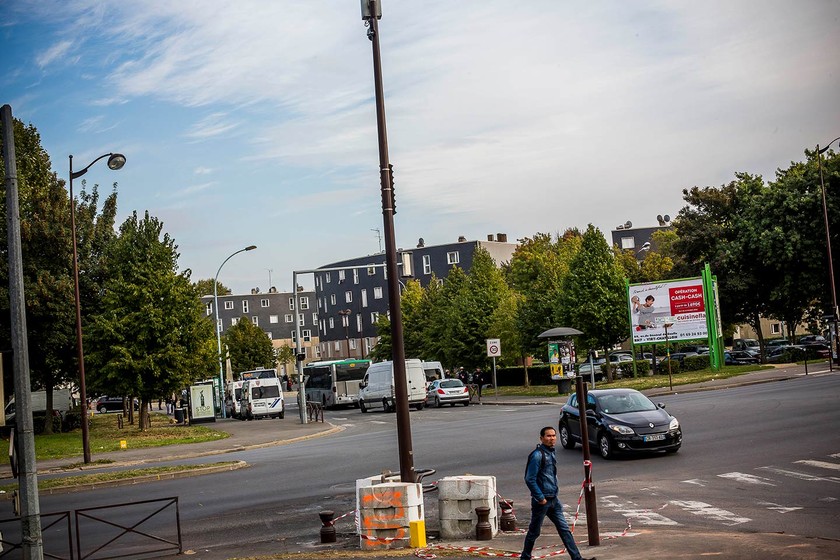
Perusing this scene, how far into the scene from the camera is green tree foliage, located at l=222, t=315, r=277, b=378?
106375 millimetres

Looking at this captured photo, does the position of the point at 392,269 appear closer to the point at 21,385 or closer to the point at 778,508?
the point at 21,385

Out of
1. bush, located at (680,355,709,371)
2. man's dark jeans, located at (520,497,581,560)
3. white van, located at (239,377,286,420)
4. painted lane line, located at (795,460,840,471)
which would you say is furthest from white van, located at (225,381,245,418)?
man's dark jeans, located at (520,497,581,560)

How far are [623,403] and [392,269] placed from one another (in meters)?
9.52

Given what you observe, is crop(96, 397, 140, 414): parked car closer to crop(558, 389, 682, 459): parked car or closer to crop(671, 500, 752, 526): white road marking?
crop(558, 389, 682, 459): parked car

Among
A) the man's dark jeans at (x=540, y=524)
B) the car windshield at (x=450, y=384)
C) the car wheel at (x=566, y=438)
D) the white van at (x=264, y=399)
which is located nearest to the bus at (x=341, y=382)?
the white van at (x=264, y=399)

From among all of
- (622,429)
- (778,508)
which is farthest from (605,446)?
(778,508)

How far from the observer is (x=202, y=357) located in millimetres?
43594

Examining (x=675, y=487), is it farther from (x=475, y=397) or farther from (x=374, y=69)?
(x=475, y=397)

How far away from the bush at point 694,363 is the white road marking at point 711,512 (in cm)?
4025

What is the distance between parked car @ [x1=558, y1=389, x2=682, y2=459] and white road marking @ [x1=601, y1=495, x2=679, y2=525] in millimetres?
4490

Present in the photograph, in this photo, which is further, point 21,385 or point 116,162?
point 116,162

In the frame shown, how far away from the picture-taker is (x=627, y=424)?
20266 millimetres

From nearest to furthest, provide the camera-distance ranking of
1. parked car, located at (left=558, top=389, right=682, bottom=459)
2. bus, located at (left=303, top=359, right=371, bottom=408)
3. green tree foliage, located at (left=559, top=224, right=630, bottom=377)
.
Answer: parked car, located at (left=558, top=389, right=682, bottom=459)
green tree foliage, located at (left=559, top=224, right=630, bottom=377)
bus, located at (left=303, top=359, right=371, bottom=408)

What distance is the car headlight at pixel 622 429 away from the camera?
20156 millimetres
